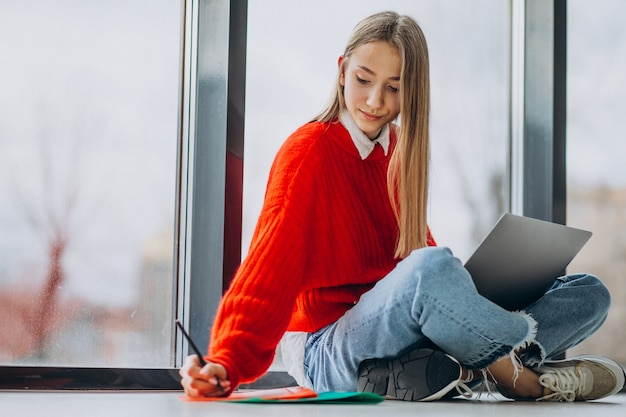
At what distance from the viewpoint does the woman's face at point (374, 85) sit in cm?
150

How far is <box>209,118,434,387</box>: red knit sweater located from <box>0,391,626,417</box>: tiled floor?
117 mm

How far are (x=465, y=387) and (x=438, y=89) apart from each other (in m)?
0.82

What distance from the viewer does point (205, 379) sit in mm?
1136

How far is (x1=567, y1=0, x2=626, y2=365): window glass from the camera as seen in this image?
2.00m

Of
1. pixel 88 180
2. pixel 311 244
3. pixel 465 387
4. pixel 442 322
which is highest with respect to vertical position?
pixel 88 180

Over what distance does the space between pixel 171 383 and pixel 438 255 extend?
2.08 feet

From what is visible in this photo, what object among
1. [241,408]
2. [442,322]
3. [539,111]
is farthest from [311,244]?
[539,111]

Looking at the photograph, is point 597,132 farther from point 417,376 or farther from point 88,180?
point 88,180

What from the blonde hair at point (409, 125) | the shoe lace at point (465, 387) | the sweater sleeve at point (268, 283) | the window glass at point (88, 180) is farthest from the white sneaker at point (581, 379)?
the window glass at point (88, 180)

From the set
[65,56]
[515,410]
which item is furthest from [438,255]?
[65,56]

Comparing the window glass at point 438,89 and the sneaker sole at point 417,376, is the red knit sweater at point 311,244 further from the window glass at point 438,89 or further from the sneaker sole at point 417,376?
the window glass at point 438,89

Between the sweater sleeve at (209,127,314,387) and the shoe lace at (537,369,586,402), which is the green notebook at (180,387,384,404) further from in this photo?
the shoe lace at (537,369,586,402)

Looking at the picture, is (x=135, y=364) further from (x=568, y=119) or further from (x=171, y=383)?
(x=568, y=119)

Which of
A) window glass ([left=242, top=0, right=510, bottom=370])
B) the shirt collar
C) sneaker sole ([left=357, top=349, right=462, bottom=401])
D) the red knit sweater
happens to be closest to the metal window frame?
window glass ([left=242, top=0, right=510, bottom=370])
